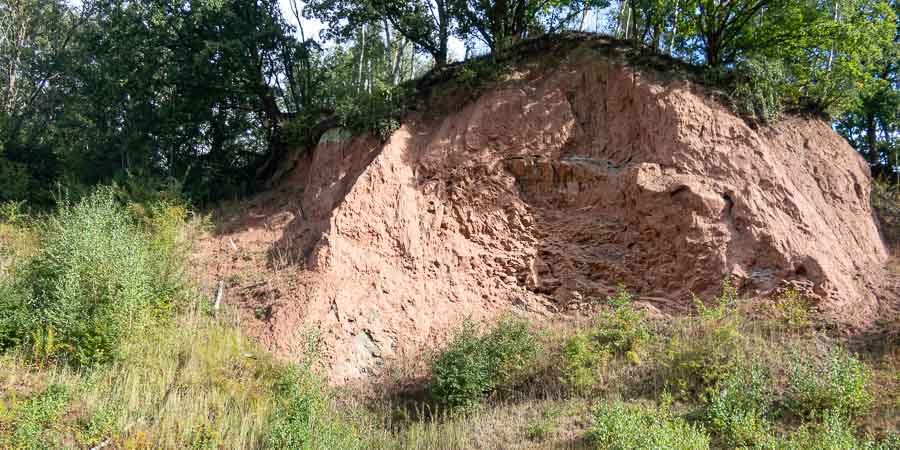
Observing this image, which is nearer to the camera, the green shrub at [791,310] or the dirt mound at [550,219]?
the green shrub at [791,310]

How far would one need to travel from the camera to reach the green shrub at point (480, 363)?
862 centimetres

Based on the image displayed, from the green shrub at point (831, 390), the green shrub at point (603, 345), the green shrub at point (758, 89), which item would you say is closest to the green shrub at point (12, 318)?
the green shrub at point (603, 345)

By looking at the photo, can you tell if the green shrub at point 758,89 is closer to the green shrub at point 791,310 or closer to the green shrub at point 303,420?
the green shrub at point 791,310

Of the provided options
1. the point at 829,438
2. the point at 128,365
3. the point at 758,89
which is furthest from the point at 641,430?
the point at 758,89

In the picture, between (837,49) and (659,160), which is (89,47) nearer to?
(659,160)

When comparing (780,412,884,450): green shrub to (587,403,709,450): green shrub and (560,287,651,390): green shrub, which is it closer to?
(587,403,709,450): green shrub

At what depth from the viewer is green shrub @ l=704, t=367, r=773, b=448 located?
697 centimetres

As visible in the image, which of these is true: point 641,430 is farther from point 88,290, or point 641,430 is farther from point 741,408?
point 88,290

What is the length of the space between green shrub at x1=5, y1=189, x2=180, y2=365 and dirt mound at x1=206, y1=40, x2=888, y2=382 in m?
1.54

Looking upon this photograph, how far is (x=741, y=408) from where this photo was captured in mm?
7465

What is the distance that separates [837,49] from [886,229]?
3891 millimetres

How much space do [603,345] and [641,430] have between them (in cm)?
228

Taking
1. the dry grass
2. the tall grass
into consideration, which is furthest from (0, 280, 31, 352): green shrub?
the dry grass

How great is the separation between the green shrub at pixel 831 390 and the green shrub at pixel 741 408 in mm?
332
